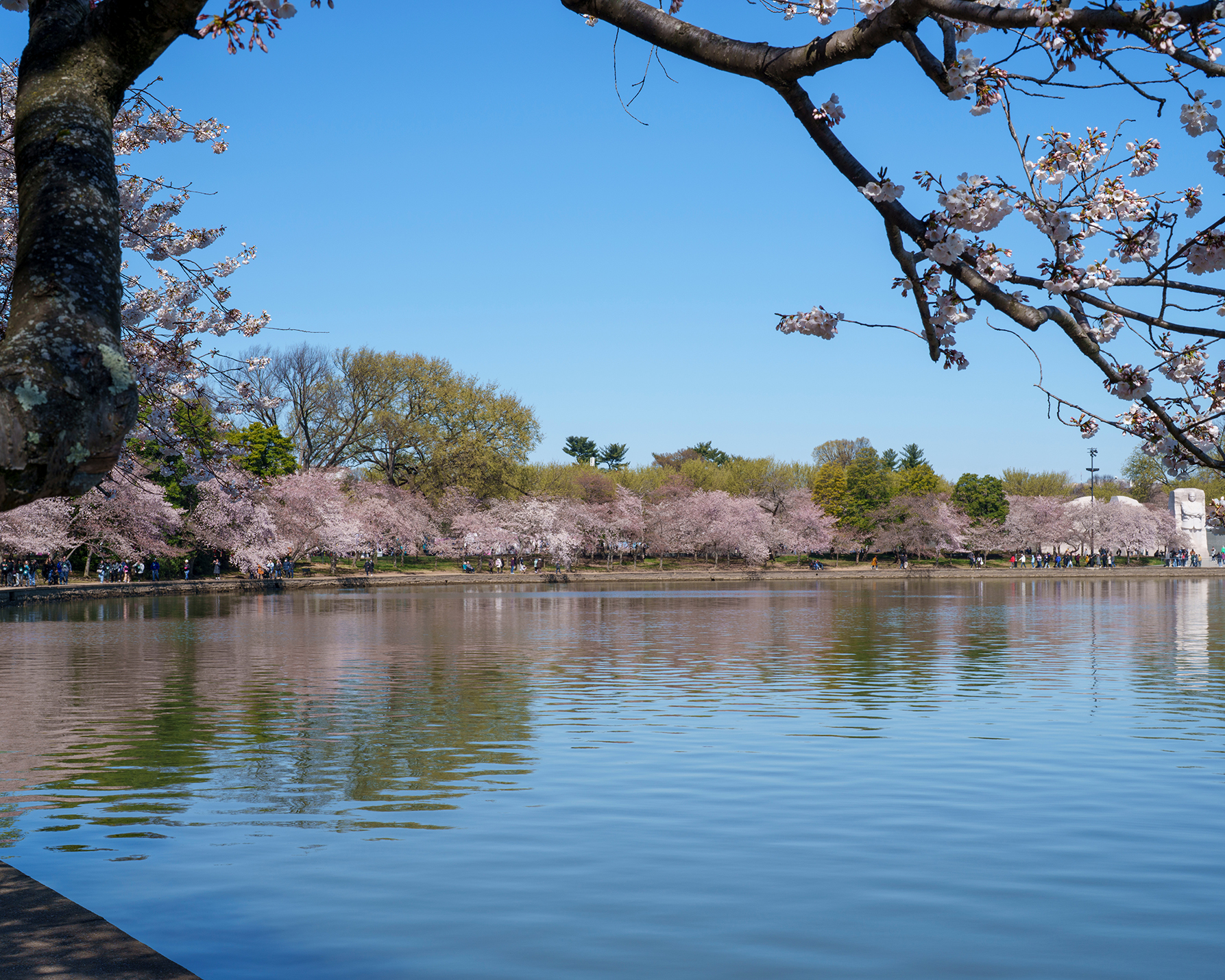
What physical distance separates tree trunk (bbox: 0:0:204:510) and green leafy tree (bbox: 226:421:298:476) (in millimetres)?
60761

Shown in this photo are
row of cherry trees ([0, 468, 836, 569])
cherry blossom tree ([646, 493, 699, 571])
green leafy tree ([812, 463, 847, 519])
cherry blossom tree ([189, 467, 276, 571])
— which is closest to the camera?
row of cherry trees ([0, 468, 836, 569])

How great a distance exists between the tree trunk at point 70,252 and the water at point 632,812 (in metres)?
4.09

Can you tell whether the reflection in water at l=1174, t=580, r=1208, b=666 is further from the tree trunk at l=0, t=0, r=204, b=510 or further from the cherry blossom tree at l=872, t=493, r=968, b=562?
the cherry blossom tree at l=872, t=493, r=968, b=562

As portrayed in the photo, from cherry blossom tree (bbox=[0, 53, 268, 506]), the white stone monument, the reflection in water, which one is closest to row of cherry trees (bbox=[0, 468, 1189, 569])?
the white stone monument

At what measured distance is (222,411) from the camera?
16.3 metres

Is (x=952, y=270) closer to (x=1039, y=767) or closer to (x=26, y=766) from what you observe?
(x=1039, y=767)

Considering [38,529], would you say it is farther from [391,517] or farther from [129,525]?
[391,517]

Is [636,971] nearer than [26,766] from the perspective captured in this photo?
Yes

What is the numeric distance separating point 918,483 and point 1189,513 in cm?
2536

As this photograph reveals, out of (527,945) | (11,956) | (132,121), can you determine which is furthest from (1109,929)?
(132,121)

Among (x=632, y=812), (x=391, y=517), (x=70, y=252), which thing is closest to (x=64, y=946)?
(x=70, y=252)

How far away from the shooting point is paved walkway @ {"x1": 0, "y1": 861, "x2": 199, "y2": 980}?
4.76 m

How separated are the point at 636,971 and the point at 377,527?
69.4 metres

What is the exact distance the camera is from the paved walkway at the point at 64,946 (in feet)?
15.6
